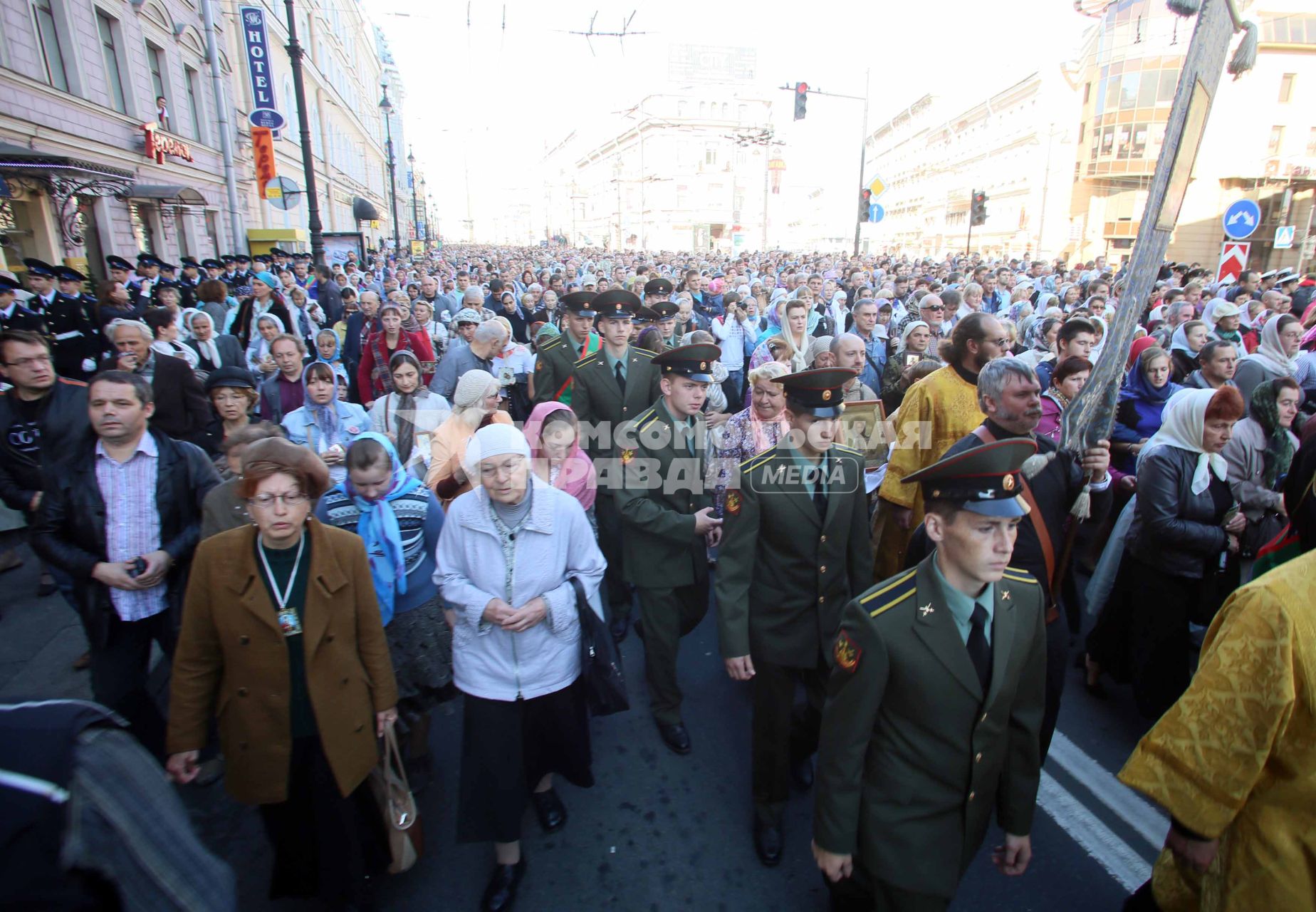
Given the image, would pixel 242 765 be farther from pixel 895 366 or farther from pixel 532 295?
pixel 532 295

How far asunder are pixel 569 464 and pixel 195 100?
2666 cm

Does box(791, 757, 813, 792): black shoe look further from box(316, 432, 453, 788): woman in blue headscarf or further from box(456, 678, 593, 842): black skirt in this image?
box(316, 432, 453, 788): woman in blue headscarf

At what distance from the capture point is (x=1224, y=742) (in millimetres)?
1642

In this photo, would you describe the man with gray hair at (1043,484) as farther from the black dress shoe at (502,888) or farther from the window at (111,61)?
the window at (111,61)

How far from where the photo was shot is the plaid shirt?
3150 millimetres

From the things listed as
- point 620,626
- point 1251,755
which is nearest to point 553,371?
point 620,626

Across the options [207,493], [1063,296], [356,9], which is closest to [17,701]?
[207,493]

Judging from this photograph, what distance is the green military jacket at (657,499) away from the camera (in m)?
3.73

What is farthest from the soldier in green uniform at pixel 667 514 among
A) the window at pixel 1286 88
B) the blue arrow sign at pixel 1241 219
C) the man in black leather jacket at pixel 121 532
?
the window at pixel 1286 88

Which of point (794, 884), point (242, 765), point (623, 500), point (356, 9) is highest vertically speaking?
point (356, 9)

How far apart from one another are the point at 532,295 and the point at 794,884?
11.0 m

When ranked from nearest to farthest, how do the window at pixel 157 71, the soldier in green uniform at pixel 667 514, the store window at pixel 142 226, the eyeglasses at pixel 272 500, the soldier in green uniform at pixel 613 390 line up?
the eyeglasses at pixel 272 500 < the soldier in green uniform at pixel 667 514 < the soldier in green uniform at pixel 613 390 < the store window at pixel 142 226 < the window at pixel 157 71

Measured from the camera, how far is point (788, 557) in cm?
301

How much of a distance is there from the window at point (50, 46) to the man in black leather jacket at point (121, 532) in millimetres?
16875
